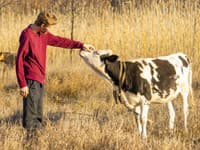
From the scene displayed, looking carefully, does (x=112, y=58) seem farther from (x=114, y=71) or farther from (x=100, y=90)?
(x=100, y=90)

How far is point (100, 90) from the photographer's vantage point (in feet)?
34.8

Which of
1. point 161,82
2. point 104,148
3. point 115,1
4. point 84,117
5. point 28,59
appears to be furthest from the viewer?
point 115,1

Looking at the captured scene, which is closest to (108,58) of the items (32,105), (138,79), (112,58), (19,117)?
(112,58)

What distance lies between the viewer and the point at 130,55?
43.9 feet

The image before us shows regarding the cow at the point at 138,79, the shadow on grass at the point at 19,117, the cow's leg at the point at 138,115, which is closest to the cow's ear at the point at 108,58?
the cow at the point at 138,79

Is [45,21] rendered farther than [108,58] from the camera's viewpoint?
No

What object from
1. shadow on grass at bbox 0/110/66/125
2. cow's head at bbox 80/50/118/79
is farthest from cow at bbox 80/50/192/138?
shadow on grass at bbox 0/110/66/125

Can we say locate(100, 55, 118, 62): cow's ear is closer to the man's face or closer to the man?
the man

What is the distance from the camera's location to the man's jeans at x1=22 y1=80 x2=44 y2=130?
6328 millimetres

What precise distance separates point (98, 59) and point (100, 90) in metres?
4.06

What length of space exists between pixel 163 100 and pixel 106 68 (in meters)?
1.02

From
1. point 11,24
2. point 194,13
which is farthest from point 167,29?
point 11,24

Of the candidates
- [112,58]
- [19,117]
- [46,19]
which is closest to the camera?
[46,19]

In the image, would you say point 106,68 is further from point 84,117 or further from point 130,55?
point 130,55
